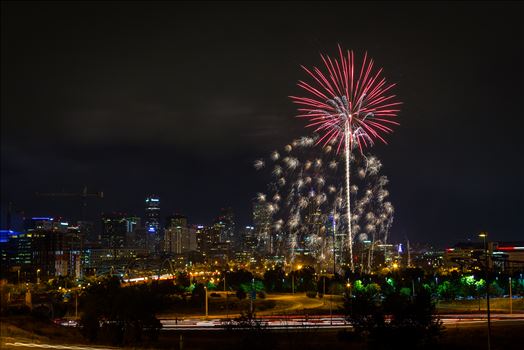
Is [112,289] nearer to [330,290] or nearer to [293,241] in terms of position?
[330,290]

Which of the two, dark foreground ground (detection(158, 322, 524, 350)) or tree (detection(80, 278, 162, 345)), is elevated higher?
tree (detection(80, 278, 162, 345))

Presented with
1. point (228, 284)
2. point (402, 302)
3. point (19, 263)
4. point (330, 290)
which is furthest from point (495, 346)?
point (19, 263)

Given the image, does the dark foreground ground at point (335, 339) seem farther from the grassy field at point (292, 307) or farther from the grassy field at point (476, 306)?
the grassy field at point (292, 307)

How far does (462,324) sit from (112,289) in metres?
25.5

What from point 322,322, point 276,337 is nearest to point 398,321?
point 276,337

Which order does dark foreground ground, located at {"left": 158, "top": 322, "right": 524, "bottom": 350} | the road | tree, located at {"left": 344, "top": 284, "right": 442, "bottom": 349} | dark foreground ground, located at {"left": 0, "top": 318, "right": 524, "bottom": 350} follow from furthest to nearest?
the road, dark foreground ground, located at {"left": 158, "top": 322, "right": 524, "bottom": 350}, dark foreground ground, located at {"left": 0, "top": 318, "right": 524, "bottom": 350}, tree, located at {"left": 344, "top": 284, "right": 442, "bottom": 349}

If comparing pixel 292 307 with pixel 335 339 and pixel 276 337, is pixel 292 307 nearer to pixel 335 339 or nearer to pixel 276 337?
pixel 335 339

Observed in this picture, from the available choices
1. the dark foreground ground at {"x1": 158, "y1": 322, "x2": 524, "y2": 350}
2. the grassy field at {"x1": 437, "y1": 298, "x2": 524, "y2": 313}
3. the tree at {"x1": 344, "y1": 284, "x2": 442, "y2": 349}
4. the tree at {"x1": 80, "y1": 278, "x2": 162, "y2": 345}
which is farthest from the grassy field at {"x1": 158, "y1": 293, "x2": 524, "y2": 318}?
the tree at {"x1": 344, "y1": 284, "x2": 442, "y2": 349}

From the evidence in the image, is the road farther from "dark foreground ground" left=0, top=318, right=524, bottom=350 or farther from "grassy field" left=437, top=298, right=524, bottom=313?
"grassy field" left=437, top=298, right=524, bottom=313

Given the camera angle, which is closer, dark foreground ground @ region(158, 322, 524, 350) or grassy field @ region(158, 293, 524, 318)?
dark foreground ground @ region(158, 322, 524, 350)

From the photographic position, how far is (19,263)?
193 metres

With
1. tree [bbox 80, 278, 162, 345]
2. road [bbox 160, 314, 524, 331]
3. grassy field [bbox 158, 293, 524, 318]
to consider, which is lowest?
grassy field [bbox 158, 293, 524, 318]

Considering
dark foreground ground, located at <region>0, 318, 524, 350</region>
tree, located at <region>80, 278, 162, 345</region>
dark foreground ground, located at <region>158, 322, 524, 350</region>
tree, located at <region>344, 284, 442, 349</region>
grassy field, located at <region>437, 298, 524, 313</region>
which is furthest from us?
grassy field, located at <region>437, 298, 524, 313</region>

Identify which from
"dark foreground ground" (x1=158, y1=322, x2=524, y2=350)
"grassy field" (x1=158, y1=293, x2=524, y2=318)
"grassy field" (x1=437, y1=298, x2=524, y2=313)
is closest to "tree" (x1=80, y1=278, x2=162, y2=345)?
"dark foreground ground" (x1=158, y1=322, x2=524, y2=350)
